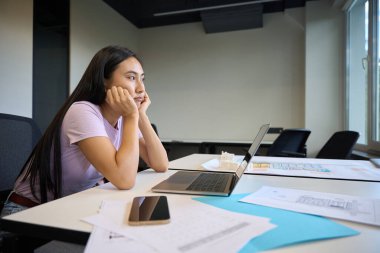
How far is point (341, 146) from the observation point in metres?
1.93

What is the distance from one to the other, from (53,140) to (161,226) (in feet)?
2.19

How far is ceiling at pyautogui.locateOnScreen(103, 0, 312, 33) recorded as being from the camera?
3.14 meters

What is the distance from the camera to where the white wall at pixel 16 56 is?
205 centimetres

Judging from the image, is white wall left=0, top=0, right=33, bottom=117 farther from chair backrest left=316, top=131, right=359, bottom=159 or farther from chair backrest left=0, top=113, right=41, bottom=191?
chair backrest left=316, top=131, right=359, bottom=159

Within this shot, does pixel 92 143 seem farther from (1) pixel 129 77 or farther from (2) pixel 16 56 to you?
(2) pixel 16 56

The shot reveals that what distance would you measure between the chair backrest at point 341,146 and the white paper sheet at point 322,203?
126 centimetres

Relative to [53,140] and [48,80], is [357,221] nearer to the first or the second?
[53,140]

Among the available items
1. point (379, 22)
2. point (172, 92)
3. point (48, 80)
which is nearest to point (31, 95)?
point (48, 80)

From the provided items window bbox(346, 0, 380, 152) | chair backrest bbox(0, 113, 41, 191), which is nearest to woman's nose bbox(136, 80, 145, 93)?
chair backrest bbox(0, 113, 41, 191)

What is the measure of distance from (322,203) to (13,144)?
126 cm

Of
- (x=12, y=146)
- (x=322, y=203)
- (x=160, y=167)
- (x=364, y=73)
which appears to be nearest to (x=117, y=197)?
(x=160, y=167)

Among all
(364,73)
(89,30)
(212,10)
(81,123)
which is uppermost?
(212,10)

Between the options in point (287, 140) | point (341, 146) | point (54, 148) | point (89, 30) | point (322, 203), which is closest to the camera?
point (322, 203)

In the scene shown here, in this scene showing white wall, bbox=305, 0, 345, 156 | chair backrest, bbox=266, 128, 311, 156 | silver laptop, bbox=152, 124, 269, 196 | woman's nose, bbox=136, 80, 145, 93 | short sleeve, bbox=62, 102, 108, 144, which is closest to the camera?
silver laptop, bbox=152, 124, 269, 196
